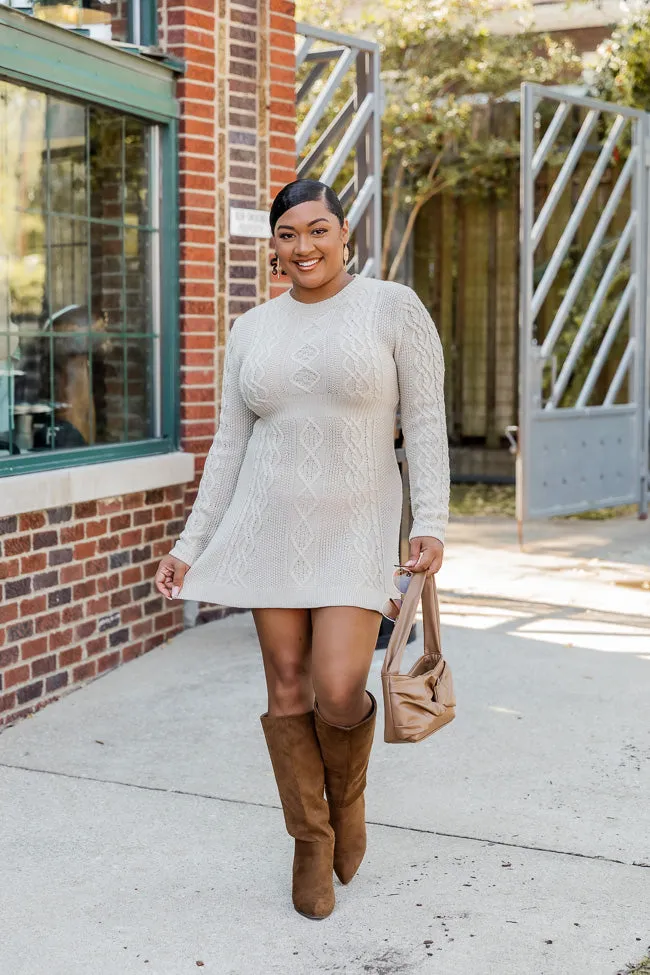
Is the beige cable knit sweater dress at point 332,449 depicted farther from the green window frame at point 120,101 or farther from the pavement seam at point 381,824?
the green window frame at point 120,101

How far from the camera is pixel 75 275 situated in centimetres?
586

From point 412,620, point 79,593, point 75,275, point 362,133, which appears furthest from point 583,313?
point 412,620

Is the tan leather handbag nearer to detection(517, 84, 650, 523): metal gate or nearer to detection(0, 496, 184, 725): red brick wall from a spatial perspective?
detection(0, 496, 184, 725): red brick wall

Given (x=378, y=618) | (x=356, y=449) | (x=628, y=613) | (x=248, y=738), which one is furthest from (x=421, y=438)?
(x=628, y=613)

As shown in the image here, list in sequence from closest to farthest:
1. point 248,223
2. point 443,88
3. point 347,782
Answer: point 347,782, point 248,223, point 443,88

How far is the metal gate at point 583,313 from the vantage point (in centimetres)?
872

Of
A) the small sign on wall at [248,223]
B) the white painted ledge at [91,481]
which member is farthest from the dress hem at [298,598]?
the small sign on wall at [248,223]

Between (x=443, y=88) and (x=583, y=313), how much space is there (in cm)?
292

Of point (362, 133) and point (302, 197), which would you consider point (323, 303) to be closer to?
point (302, 197)

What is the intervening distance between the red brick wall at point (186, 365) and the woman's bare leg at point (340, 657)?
2115mm

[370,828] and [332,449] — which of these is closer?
[332,449]

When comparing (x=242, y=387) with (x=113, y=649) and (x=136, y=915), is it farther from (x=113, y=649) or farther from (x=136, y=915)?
(x=113, y=649)

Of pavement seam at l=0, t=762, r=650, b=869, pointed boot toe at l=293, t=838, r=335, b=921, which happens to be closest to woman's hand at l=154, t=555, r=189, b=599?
pointed boot toe at l=293, t=838, r=335, b=921

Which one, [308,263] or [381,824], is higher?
[308,263]
